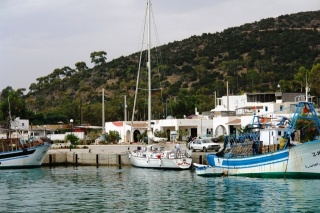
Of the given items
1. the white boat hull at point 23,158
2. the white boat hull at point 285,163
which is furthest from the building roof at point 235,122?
the white boat hull at point 285,163

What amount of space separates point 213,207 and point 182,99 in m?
94.4

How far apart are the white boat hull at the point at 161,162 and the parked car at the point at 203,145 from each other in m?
8.06

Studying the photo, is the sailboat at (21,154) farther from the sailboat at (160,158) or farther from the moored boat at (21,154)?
the sailboat at (160,158)

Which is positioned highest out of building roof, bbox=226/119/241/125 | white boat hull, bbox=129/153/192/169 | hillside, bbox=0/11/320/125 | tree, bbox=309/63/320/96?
hillside, bbox=0/11/320/125

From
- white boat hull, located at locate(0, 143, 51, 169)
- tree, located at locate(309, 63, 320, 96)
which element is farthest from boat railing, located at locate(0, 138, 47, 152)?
Answer: tree, located at locate(309, 63, 320, 96)

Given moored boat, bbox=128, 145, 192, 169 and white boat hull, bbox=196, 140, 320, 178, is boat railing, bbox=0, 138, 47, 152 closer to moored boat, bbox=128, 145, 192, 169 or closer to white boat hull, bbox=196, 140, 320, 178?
moored boat, bbox=128, 145, 192, 169

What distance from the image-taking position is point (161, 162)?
57938 mm

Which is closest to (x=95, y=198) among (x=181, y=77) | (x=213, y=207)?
(x=213, y=207)

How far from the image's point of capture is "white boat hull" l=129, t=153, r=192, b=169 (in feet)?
→ 185

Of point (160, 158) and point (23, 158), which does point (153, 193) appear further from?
point (23, 158)

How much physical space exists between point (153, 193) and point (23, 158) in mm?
29960

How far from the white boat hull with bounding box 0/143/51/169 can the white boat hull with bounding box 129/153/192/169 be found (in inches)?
459

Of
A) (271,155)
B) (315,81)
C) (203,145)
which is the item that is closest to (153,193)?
(271,155)

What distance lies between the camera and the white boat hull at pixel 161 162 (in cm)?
5647
